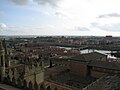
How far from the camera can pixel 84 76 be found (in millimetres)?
34125

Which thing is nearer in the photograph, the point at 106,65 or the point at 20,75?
the point at 20,75

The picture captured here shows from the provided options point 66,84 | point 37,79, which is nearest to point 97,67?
point 66,84

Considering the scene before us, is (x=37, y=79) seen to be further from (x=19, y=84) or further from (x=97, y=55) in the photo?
(x=97, y=55)

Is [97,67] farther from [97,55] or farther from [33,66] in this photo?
[33,66]

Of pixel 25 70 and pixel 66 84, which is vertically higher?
pixel 25 70

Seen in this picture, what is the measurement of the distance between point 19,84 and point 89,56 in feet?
67.9

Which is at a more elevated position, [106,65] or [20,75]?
[106,65]

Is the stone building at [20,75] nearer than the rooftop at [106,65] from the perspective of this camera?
Yes

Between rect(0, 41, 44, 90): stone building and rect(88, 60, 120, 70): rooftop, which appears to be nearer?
rect(0, 41, 44, 90): stone building

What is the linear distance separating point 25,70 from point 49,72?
9.24m

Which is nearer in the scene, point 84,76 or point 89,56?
point 84,76

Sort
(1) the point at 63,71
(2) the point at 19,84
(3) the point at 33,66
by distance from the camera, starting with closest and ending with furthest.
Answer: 1. (2) the point at 19,84
2. (3) the point at 33,66
3. (1) the point at 63,71

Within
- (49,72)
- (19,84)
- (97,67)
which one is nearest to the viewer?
(19,84)

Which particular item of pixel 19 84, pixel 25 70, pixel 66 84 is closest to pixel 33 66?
pixel 25 70
